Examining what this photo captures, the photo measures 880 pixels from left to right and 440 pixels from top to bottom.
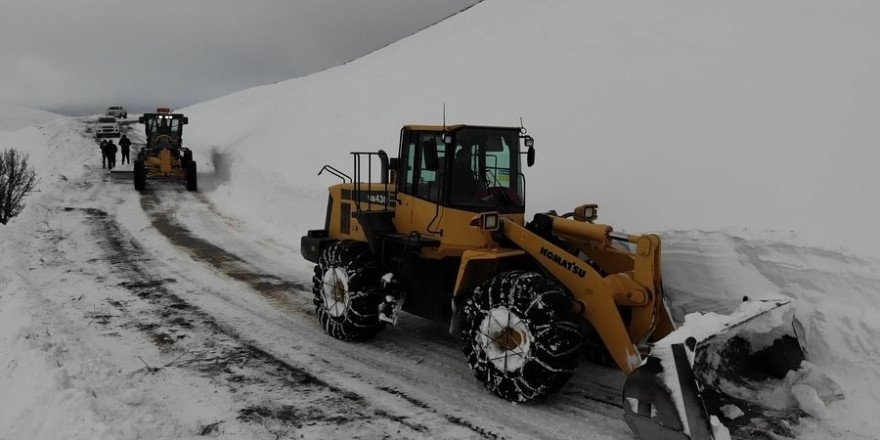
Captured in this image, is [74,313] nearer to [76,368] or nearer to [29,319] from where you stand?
[29,319]

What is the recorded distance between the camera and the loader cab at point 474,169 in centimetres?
611

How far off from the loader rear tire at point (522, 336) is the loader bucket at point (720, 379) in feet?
2.10

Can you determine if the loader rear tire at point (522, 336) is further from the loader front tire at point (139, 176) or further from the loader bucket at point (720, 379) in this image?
the loader front tire at point (139, 176)

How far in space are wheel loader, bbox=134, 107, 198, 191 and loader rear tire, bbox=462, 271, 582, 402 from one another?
17243 millimetres

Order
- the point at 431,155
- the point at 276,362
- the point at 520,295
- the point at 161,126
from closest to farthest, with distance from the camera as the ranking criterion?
the point at 520,295
the point at 431,155
the point at 276,362
the point at 161,126

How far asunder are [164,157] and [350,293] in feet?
53.4

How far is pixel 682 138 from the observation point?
981 cm

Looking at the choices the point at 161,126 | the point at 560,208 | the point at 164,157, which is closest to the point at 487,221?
the point at 560,208

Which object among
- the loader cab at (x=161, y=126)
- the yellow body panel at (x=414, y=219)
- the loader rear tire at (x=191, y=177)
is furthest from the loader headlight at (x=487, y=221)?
the loader cab at (x=161, y=126)

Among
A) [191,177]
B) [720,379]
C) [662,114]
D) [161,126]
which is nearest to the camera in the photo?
[720,379]

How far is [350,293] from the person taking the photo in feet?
22.5

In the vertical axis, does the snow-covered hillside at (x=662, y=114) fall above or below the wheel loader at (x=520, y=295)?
above

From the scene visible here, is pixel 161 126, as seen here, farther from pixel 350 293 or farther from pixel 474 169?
pixel 474 169

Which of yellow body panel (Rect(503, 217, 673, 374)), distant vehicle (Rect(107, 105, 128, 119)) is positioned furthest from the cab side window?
distant vehicle (Rect(107, 105, 128, 119))
